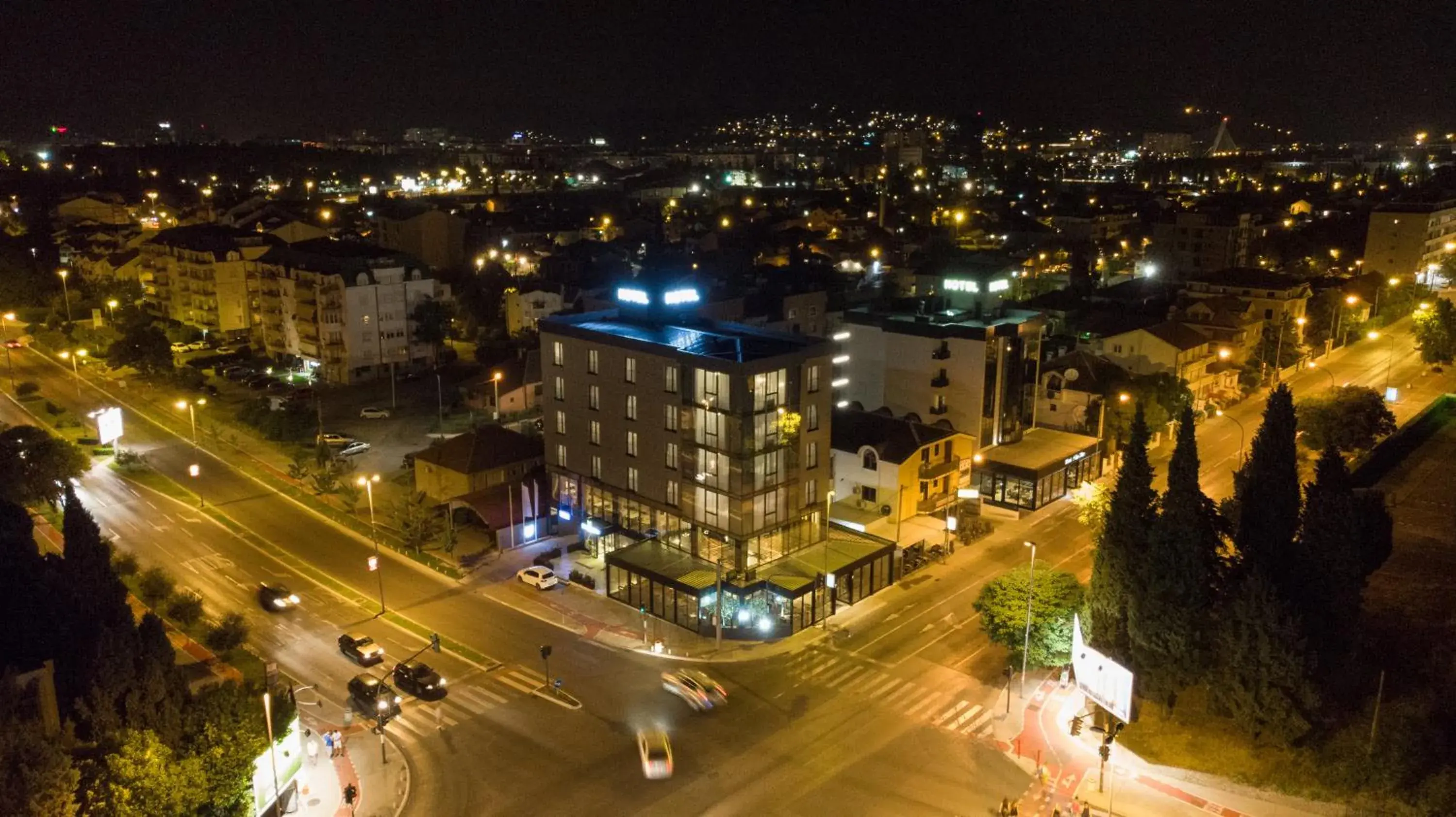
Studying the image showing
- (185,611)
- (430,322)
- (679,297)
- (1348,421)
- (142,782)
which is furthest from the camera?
(430,322)

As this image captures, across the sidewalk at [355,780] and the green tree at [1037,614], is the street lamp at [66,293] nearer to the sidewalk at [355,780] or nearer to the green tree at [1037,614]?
the sidewalk at [355,780]

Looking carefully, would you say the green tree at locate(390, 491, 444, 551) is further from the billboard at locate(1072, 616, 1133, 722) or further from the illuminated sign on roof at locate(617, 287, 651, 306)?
the billboard at locate(1072, 616, 1133, 722)

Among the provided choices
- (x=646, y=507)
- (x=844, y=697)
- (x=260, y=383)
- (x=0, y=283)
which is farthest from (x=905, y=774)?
(x=0, y=283)

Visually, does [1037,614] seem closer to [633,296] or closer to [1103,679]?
[1103,679]

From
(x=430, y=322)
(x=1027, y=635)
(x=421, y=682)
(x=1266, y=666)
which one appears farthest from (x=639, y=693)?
(x=430, y=322)

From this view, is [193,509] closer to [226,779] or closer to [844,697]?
[226,779]
